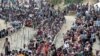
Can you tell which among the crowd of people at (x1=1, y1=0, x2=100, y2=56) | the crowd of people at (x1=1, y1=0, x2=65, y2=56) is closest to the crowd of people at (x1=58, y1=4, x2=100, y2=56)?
the crowd of people at (x1=1, y1=0, x2=100, y2=56)

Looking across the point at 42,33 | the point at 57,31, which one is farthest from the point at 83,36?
the point at 57,31

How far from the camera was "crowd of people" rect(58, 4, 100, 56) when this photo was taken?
21.2 metres

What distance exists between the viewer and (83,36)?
23.1 m

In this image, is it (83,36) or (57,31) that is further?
(57,31)

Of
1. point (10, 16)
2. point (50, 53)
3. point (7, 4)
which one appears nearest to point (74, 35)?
point (50, 53)

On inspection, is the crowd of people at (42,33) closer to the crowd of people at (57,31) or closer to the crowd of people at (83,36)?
the crowd of people at (57,31)

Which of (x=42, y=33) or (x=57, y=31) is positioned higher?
(x=42, y=33)

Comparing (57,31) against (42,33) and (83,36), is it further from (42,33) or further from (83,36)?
(83,36)

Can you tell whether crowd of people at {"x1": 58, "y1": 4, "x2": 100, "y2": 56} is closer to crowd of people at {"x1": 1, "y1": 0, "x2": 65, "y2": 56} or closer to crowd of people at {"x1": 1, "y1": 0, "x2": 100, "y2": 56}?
crowd of people at {"x1": 1, "y1": 0, "x2": 100, "y2": 56}

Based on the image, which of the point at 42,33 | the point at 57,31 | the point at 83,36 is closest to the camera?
the point at 83,36

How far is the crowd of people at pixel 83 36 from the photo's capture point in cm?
2119

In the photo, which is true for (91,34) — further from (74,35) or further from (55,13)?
(55,13)

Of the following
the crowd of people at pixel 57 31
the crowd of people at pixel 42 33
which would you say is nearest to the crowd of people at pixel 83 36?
the crowd of people at pixel 57 31

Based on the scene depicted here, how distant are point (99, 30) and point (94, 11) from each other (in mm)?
5565
